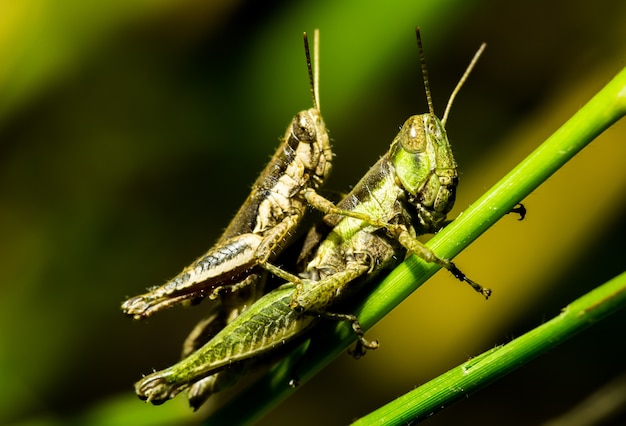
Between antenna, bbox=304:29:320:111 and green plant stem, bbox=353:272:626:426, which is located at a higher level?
antenna, bbox=304:29:320:111

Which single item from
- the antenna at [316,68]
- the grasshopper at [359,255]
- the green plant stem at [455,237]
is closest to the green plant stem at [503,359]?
the green plant stem at [455,237]

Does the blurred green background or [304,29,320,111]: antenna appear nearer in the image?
[304,29,320,111]: antenna

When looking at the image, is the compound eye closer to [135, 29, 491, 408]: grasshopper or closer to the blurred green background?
[135, 29, 491, 408]: grasshopper

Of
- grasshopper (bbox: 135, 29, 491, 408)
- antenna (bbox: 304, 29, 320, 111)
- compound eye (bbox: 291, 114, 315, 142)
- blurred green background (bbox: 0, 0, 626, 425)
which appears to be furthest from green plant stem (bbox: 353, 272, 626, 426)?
blurred green background (bbox: 0, 0, 626, 425)

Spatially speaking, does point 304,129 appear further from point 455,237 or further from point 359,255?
point 455,237

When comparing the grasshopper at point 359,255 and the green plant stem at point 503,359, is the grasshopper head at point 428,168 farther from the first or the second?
the green plant stem at point 503,359

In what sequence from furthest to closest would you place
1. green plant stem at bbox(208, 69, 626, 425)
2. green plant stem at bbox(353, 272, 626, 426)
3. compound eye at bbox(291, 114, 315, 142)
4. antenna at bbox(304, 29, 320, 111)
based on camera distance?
compound eye at bbox(291, 114, 315, 142) → antenna at bbox(304, 29, 320, 111) → green plant stem at bbox(208, 69, 626, 425) → green plant stem at bbox(353, 272, 626, 426)
